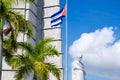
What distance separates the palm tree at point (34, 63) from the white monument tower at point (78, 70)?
1700 cm

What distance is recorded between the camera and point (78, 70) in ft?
143

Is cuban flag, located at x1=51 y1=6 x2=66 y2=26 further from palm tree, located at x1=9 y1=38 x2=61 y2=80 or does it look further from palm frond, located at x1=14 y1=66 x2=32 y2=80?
palm frond, located at x1=14 y1=66 x2=32 y2=80

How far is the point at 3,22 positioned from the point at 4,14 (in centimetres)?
52

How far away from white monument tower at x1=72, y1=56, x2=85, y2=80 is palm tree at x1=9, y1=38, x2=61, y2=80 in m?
17.0

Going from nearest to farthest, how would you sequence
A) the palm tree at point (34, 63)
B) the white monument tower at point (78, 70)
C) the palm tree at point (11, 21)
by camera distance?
1. the palm tree at point (11, 21)
2. the palm tree at point (34, 63)
3. the white monument tower at point (78, 70)

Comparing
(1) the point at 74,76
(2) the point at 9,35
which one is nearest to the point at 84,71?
(1) the point at 74,76

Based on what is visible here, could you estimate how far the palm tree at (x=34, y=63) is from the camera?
79.4 feet

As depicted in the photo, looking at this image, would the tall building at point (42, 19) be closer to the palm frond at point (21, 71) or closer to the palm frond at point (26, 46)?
the palm frond at point (26, 46)

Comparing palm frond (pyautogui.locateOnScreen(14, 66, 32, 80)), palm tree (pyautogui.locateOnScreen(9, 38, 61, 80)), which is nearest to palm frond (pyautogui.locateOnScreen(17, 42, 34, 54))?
palm tree (pyautogui.locateOnScreen(9, 38, 61, 80))

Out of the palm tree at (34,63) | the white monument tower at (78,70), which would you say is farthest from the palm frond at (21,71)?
the white monument tower at (78,70)

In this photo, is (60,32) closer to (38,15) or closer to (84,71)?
(38,15)

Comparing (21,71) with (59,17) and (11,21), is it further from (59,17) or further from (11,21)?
(59,17)

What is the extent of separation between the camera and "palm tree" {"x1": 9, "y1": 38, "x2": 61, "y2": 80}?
24188mm

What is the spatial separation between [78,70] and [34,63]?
753 inches
